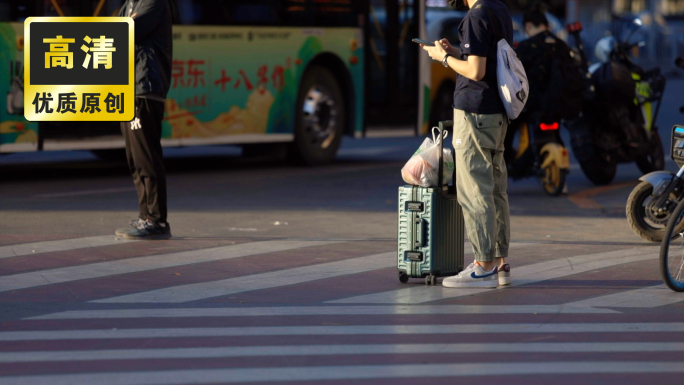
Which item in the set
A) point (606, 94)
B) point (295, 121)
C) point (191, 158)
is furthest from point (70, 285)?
point (191, 158)

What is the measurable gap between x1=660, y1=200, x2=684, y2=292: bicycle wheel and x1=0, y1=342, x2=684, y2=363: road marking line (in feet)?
3.91

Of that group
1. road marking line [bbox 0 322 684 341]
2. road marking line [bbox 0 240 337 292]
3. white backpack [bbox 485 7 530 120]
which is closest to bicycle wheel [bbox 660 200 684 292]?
road marking line [bbox 0 322 684 341]

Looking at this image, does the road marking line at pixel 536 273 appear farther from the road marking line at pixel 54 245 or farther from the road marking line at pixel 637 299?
the road marking line at pixel 54 245

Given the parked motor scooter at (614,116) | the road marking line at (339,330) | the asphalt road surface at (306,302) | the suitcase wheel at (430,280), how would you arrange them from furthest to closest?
1. the parked motor scooter at (614,116)
2. the suitcase wheel at (430,280)
3. the road marking line at (339,330)
4. the asphalt road surface at (306,302)

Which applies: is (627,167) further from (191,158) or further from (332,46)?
(191,158)

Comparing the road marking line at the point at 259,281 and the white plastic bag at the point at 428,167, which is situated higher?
the white plastic bag at the point at 428,167

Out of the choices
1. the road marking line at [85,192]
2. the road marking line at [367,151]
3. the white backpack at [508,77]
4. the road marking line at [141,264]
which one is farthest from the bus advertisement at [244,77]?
the white backpack at [508,77]

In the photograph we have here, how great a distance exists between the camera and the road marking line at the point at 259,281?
6.60 meters

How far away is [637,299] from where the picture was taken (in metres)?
6.65

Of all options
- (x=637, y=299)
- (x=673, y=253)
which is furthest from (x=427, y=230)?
(x=673, y=253)

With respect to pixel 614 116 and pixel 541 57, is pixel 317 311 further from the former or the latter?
pixel 614 116

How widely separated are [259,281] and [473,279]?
4.18 ft

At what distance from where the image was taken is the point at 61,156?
1584cm

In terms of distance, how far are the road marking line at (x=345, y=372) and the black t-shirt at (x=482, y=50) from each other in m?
2.04
